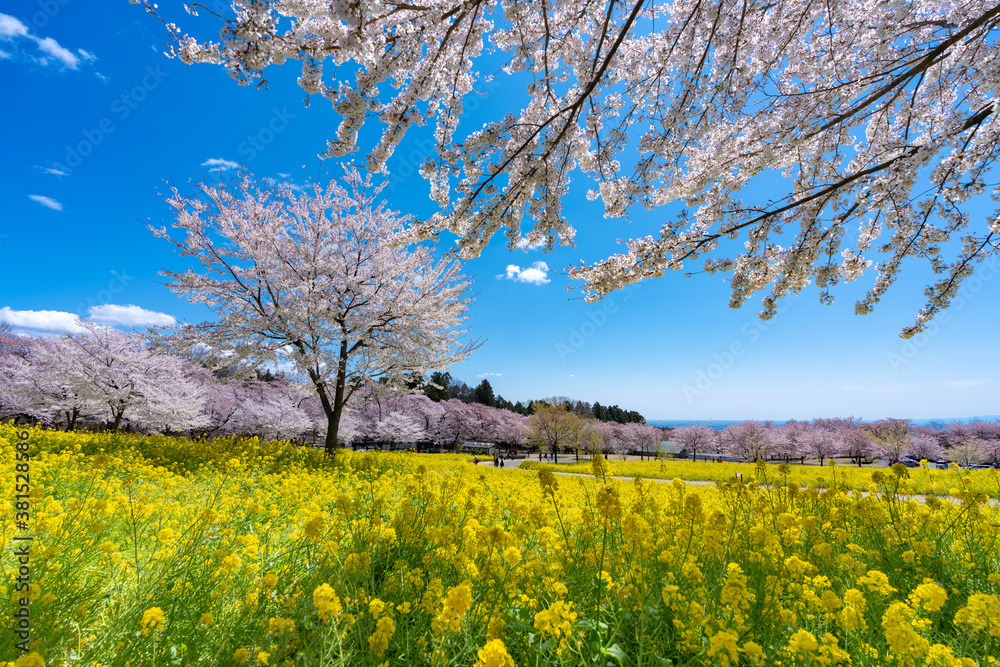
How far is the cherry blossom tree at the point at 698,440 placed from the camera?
4769 cm

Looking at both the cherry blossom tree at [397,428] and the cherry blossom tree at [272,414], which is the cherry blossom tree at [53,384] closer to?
the cherry blossom tree at [272,414]

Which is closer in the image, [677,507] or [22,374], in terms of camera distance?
[677,507]

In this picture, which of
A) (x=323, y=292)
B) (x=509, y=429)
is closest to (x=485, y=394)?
(x=509, y=429)

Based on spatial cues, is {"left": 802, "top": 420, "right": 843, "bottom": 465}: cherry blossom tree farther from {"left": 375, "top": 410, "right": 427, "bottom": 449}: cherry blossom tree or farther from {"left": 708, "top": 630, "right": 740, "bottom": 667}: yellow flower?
{"left": 708, "top": 630, "right": 740, "bottom": 667}: yellow flower

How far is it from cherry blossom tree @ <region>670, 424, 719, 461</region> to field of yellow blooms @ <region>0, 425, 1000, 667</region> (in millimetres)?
50037

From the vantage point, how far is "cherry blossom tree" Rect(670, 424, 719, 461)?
47688 millimetres

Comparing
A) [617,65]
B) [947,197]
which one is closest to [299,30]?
[617,65]

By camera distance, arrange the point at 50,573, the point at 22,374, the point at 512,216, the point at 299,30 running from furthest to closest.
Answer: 1. the point at 22,374
2. the point at 512,216
3. the point at 299,30
4. the point at 50,573

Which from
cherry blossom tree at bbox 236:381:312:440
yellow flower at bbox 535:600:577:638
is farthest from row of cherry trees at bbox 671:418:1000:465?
cherry blossom tree at bbox 236:381:312:440

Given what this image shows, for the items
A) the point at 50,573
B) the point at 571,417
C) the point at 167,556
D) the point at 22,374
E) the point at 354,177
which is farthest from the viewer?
the point at 571,417

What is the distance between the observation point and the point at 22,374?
746 inches

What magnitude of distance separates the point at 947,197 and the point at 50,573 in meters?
8.91

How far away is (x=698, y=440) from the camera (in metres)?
47.8

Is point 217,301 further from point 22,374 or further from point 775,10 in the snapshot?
point 22,374
